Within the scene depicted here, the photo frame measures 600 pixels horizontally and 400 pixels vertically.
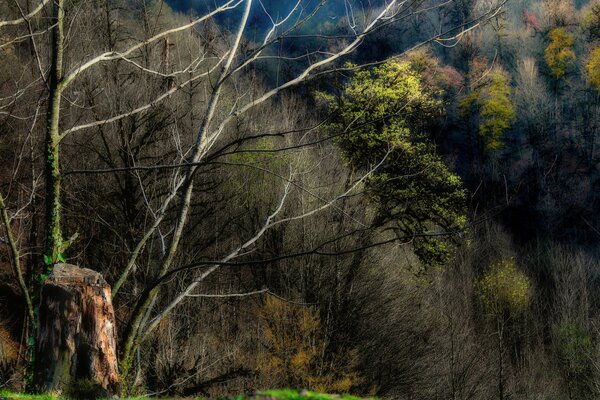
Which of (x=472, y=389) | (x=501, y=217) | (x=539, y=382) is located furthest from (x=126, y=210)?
(x=501, y=217)

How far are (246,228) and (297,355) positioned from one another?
15.3 ft

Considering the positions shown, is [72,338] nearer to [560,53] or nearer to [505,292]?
[505,292]

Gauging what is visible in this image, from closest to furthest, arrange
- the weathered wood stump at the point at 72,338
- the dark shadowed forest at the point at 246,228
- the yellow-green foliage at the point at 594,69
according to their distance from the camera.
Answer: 1. the weathered wood stump at the point at 72,338
2. the dark shadowed forest at the point at 246,228
3. the yellow-green foliage at the point at 594,69

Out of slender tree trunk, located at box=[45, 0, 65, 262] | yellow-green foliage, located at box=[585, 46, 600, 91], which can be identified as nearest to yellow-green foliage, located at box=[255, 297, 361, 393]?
slender tree trunk, located at box=[45, 0, 65, 262]

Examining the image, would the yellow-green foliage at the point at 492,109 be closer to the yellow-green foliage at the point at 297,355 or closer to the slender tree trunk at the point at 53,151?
the yellow-green foliage at the point at 297,355

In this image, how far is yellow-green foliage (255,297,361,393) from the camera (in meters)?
15.4

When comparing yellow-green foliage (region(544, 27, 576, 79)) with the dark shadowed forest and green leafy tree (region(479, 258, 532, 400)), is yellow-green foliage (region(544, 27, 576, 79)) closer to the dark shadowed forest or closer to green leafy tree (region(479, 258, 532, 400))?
the dark shadowed forest

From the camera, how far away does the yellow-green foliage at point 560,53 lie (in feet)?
173

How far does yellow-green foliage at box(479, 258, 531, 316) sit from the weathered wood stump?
1050 inches

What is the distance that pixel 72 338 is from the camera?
374 centimetres

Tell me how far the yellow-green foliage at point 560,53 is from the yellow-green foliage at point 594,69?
9.68 feet

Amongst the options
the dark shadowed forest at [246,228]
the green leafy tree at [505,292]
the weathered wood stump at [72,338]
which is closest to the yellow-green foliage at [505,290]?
the green leafy tree at [505,292]

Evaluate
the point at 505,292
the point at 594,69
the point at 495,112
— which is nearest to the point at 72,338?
the point at 505,292

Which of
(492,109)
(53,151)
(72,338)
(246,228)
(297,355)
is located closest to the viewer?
(72,338)
